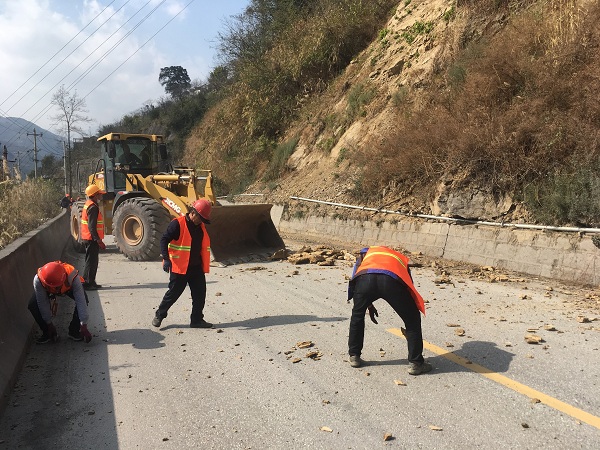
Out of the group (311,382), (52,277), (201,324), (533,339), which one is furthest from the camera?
(201,324)

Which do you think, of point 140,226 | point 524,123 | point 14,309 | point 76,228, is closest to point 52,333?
point 14,309

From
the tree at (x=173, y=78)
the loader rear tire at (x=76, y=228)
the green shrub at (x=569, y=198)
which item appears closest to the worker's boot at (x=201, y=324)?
the green shrub at (x=569, y=198)

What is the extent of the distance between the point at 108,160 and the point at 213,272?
530cm

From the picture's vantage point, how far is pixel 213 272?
400 inches

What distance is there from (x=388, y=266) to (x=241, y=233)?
7.63 m

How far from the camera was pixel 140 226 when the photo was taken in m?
11.7

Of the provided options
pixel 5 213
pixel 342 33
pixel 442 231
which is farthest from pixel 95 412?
pixel 342 33

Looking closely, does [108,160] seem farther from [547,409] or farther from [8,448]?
[547,409]

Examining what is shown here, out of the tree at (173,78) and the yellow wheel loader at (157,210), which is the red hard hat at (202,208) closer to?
the yellow wheel loader at (157,210)

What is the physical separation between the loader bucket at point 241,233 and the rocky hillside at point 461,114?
11.4 feet

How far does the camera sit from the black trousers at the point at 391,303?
4.69 meters

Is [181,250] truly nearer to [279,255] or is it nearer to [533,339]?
[533,339]

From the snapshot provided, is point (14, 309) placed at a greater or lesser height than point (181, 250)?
lesser

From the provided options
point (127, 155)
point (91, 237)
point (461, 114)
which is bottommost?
point (91, 237)
